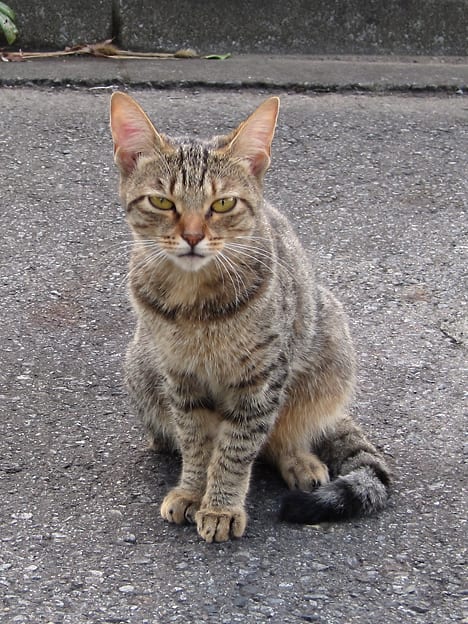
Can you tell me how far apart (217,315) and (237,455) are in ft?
1.48

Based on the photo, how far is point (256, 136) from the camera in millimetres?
3404

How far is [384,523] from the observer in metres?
3.40

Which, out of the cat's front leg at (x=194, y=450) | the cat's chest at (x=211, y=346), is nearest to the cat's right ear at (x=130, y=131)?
the cat's chest at (x=211, y=346)

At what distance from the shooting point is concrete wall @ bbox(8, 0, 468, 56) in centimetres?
713

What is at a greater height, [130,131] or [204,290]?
[130,131]

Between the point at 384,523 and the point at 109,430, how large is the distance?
110 centimetres

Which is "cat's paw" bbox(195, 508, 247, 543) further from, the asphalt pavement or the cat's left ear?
the cat's left ear

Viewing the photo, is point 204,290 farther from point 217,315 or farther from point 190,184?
point 190,184

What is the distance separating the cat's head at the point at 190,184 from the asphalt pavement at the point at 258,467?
0.88 meters

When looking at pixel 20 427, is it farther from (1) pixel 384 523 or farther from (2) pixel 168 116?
(2) pixel 168 116

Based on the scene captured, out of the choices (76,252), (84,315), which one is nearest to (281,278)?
(84,315)

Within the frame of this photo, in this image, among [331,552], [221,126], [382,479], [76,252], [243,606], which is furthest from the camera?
[221,126]

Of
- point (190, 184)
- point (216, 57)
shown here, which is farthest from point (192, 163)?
point (216, 57)

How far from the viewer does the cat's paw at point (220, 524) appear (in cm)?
329
